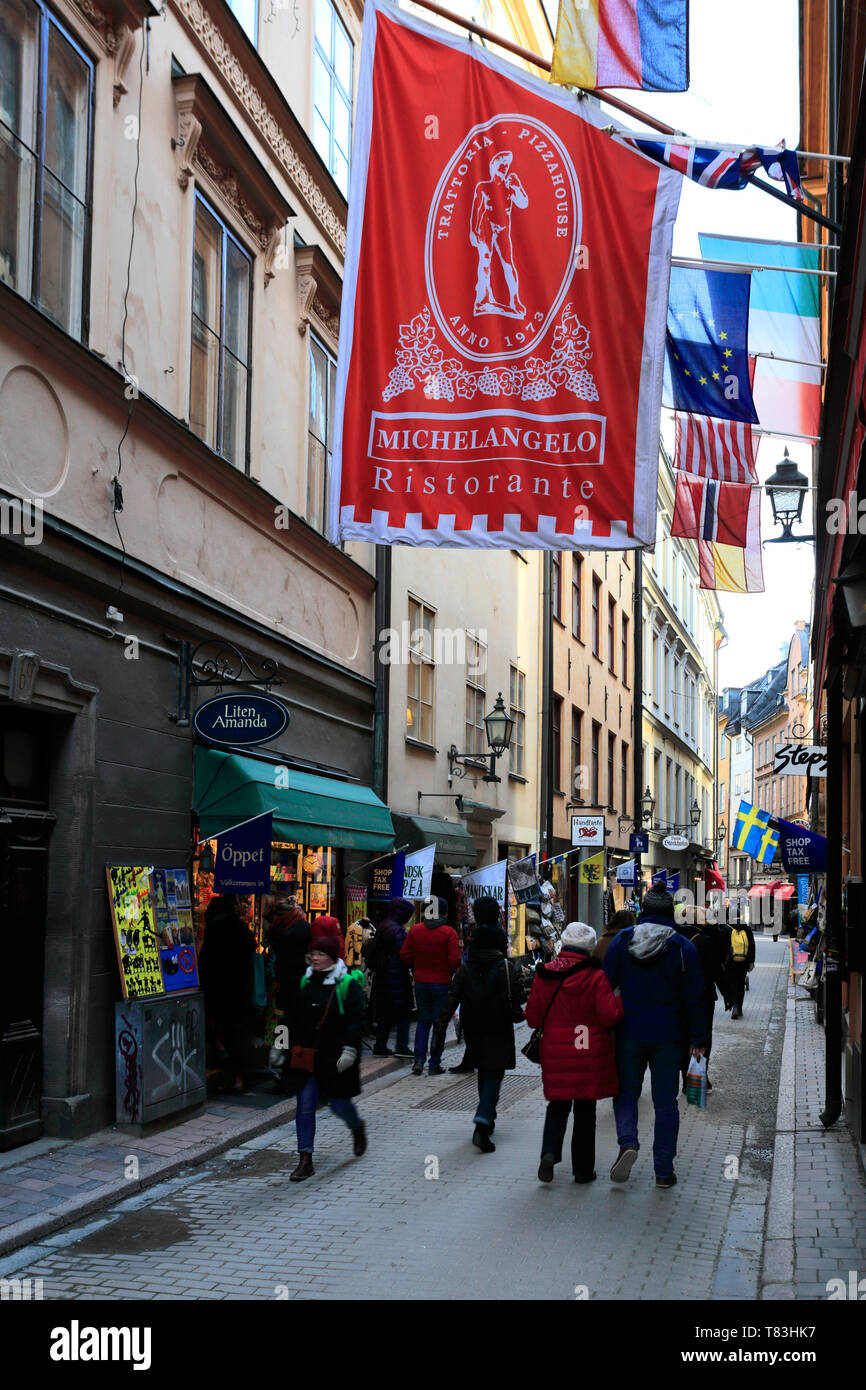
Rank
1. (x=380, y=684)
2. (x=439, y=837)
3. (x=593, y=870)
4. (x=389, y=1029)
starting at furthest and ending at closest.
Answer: (x=593, y=870)
(x=439, y=837)
(x=380, y=684)
(x=389, y=1029)

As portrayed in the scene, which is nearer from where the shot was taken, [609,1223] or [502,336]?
[609,1223]

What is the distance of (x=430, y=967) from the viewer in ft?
42.5

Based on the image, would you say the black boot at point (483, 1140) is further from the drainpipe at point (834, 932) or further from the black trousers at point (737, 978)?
the black trousers at point (737, 978)

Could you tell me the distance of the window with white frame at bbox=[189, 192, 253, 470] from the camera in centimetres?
1147

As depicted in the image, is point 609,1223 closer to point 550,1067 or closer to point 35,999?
point 550,1067

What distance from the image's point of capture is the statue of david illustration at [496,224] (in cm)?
801

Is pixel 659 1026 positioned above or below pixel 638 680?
below

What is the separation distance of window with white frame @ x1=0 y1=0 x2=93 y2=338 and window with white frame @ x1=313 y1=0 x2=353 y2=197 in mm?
5801

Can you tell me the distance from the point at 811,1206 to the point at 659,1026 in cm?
134

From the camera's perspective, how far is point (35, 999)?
888 cm

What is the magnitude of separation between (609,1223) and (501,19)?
21133 millimetres

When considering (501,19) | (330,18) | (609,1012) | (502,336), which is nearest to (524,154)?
(502,336)

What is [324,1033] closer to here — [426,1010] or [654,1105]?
[654,1105]

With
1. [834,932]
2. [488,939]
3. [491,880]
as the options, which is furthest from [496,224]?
[491,880]
